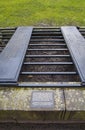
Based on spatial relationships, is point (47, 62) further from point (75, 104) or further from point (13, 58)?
point (75, 104)

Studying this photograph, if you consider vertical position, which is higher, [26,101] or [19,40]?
[19,40]

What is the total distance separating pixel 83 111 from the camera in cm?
174

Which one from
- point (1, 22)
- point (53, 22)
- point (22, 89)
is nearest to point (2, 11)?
point (1, 22)

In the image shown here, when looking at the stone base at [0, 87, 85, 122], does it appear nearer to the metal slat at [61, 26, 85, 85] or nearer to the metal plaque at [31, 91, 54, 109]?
the metal plaque at [31, 91, 54, 109]

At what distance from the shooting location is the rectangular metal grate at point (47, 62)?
2.23m

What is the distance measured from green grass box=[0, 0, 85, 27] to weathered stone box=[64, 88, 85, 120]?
13.8ft

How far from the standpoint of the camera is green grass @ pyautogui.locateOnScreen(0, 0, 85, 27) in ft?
20.0

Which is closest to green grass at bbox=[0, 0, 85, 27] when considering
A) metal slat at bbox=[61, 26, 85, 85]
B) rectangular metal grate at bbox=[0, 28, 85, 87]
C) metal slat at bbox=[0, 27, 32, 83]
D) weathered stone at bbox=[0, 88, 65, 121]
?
rectangular metal grate at bbox=[0, 28, 85, 87]

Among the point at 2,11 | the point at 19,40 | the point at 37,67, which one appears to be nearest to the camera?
the point at 37,67

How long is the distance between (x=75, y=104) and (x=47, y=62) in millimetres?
991

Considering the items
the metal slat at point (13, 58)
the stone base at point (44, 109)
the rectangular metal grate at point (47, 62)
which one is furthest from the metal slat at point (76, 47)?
the metal slat at point (13, 58)

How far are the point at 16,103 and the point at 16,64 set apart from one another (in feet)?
2.32

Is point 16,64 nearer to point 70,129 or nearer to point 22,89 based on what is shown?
point 22,89

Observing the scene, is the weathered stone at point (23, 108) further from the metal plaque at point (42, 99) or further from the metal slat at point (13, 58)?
the metal slat at point (13, 58)
